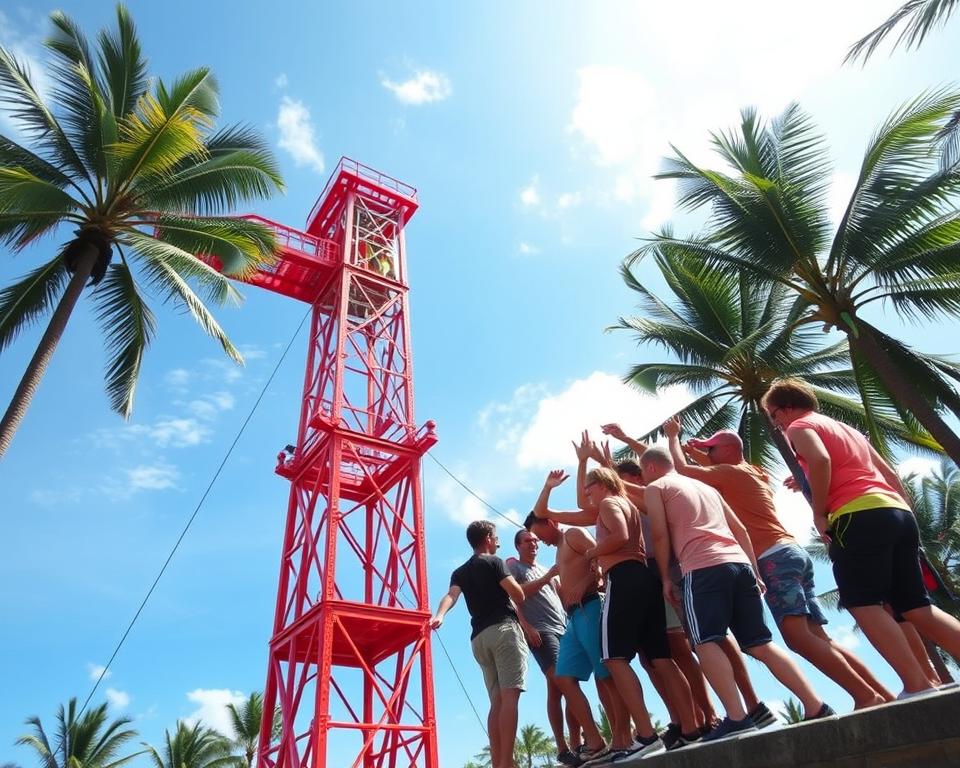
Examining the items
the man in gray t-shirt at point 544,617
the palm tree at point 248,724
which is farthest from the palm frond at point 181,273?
the palm tree at point 248,724

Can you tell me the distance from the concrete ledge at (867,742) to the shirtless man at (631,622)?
101 centimetres

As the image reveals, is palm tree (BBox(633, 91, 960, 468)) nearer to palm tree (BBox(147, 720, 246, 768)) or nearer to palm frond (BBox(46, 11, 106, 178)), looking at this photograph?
palm frond (BBox(46, 11, 106, 178))

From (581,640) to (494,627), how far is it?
0.62 meters

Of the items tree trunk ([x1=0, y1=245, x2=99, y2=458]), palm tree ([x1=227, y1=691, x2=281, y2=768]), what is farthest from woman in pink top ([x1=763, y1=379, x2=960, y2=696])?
palm tree ([x1=227, y1=691, x2=281, y2=768])

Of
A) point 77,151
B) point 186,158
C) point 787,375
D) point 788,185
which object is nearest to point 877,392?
point 787,375

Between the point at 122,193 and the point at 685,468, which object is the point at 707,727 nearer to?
the point at 685,468

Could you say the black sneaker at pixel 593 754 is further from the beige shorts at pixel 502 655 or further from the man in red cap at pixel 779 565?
the man in red cap at pixel 779 565

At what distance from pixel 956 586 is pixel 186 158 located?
2469cm

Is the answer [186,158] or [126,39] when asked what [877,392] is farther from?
[126,39]

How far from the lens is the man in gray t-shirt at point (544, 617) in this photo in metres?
4.90

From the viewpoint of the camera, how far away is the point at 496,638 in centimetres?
479

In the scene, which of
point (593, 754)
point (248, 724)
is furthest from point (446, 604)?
point (248, 724)

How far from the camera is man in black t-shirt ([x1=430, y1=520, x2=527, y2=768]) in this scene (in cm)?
461

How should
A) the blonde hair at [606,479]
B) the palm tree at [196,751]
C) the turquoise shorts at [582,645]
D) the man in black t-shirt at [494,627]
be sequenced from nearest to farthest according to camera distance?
the blonde hair at [606,479] → the turquoise shorts at [582,645] → the man in black t-shirt at [494,627] → the palm tree at [196,751]
